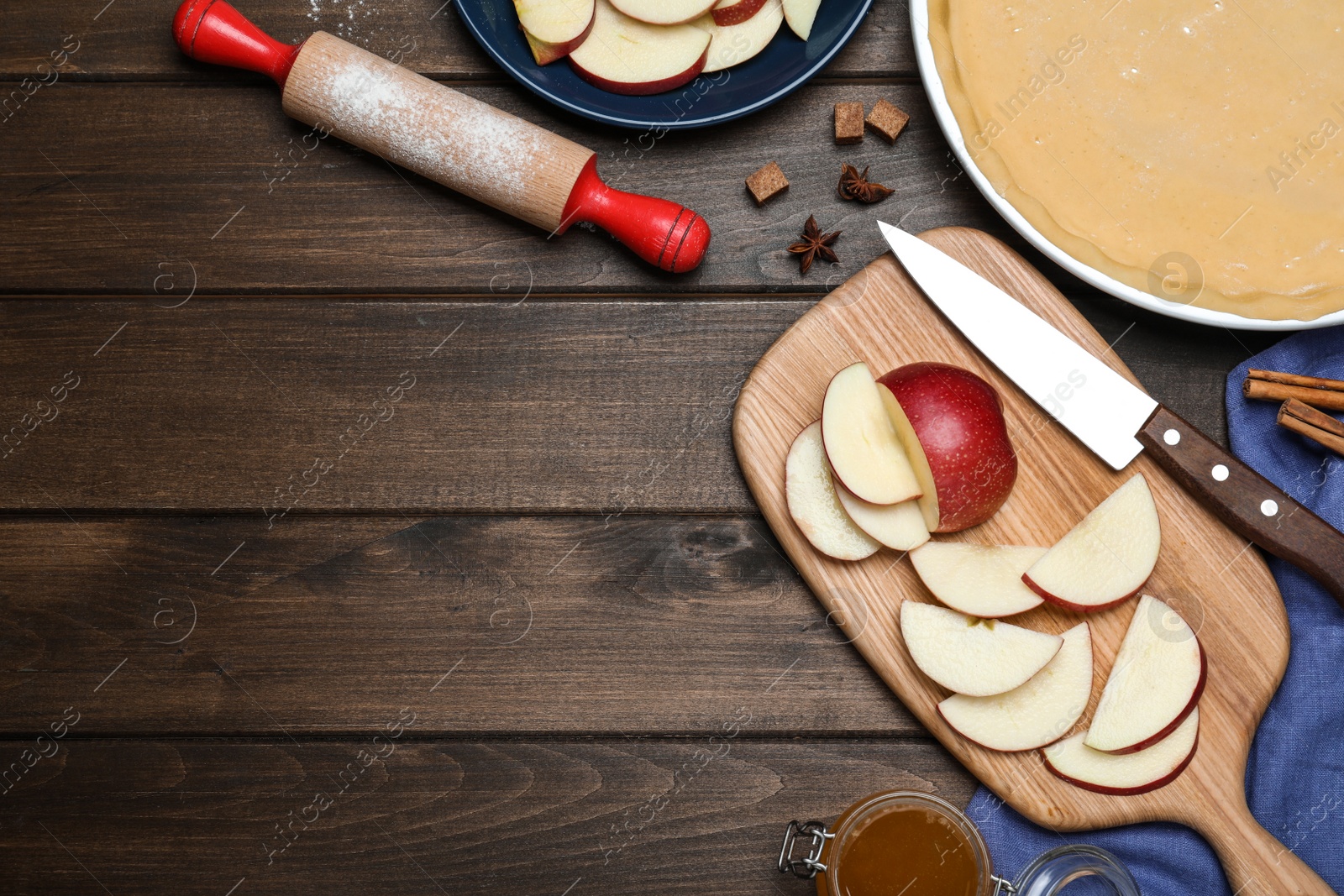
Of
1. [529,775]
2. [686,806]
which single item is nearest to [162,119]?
[529,775]

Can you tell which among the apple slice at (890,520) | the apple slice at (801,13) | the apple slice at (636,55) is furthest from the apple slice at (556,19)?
the apple slice at (890,520)

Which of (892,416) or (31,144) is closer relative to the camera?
(892,416)

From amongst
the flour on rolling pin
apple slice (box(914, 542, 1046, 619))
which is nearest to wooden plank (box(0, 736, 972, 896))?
apple slice (box(914, 542, 1046, 619))

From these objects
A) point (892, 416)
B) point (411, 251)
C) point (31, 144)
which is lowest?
point (892, 416)

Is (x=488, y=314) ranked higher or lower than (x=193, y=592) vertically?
higher

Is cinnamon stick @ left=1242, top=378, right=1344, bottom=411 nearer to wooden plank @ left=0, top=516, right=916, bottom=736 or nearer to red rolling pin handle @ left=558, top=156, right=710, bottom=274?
wooden plank @ left=0, top=516, right=916, bottom=736

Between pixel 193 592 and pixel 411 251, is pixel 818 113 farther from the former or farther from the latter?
pixel 193 592

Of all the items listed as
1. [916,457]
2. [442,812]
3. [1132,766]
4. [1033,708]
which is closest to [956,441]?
[916,457]

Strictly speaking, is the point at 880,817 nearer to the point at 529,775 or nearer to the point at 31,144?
the point at 529,775
